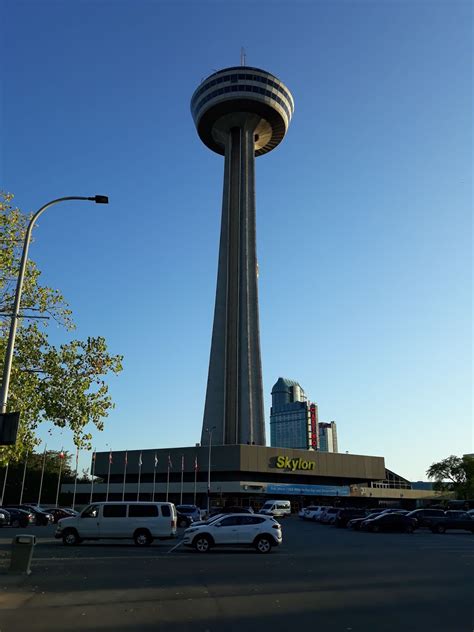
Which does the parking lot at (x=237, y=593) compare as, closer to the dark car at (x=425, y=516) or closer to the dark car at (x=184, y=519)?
the dark car at (x=184, y=519)

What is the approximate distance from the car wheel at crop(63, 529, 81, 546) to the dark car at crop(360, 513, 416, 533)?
25.0 meters

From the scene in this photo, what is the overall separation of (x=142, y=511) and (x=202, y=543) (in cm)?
425

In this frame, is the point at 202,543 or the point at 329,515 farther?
the point at 329,515

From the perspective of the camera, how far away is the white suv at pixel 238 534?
22.7 meters

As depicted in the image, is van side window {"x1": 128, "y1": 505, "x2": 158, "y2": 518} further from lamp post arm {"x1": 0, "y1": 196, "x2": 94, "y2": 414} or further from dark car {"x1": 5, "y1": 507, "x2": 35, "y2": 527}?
dark car {"x1": 5, "y1": 507, "x2": 35, "y2": 527}

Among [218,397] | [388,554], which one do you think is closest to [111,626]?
[388,554]

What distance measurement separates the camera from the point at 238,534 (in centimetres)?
2267

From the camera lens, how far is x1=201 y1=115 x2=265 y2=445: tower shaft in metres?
92.9

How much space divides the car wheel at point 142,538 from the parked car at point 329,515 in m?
30.5

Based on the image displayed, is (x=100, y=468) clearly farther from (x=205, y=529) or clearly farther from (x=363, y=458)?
(x=205, y=529)

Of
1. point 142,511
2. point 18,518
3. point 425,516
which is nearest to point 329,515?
point 425,516

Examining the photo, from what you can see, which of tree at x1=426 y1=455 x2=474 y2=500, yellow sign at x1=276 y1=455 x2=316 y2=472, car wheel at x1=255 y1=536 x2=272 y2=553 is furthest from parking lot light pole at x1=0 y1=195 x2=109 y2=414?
tree at x1=426 y1=455 x2=474 y2=500

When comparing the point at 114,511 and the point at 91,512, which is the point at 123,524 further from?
the point at 91,512

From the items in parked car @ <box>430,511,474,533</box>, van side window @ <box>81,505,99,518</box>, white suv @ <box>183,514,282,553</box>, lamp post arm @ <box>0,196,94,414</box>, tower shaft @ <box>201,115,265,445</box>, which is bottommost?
parked car @ <box>430,511,474,533</box>
